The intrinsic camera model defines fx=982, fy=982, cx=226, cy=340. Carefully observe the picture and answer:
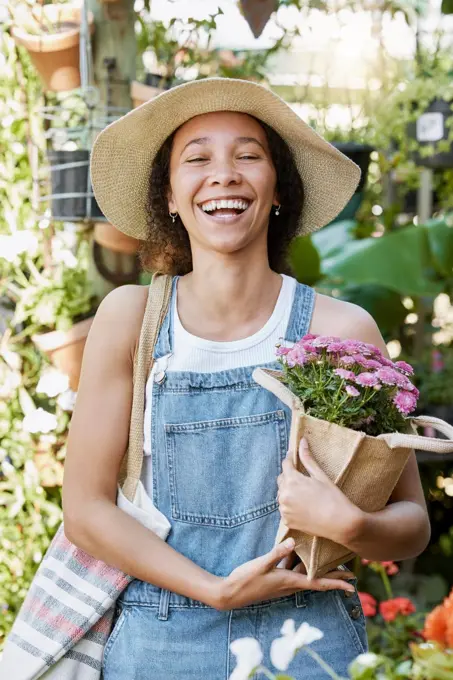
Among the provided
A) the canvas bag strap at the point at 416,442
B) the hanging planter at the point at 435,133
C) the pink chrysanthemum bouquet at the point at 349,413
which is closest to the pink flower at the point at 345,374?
the pink chrysanthemum bouquet at the point at 349,413

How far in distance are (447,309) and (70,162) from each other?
3607 mm

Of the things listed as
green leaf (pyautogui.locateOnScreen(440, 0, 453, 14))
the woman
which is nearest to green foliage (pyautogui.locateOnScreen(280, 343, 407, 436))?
the woman

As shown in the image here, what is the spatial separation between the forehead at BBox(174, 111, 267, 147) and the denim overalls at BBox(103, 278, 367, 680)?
460 millimetres

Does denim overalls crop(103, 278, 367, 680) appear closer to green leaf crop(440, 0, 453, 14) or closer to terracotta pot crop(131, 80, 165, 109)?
terracotta pot crop(131, 80, 165, 109)

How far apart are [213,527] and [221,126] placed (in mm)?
761

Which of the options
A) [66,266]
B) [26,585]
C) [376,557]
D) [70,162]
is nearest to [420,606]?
[26,585]

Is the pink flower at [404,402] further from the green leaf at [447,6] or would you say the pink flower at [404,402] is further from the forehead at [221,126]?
the green leaf at [447,6]

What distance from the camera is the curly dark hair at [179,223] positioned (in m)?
2.04

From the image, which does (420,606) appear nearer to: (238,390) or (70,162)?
(70,162)

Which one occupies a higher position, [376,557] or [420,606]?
[376,557]

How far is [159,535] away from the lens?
1.78 metres

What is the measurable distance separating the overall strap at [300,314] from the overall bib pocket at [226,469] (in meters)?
0.17

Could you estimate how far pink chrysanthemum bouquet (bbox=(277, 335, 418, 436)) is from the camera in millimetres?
1529

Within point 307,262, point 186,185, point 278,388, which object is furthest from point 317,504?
point 307,262
